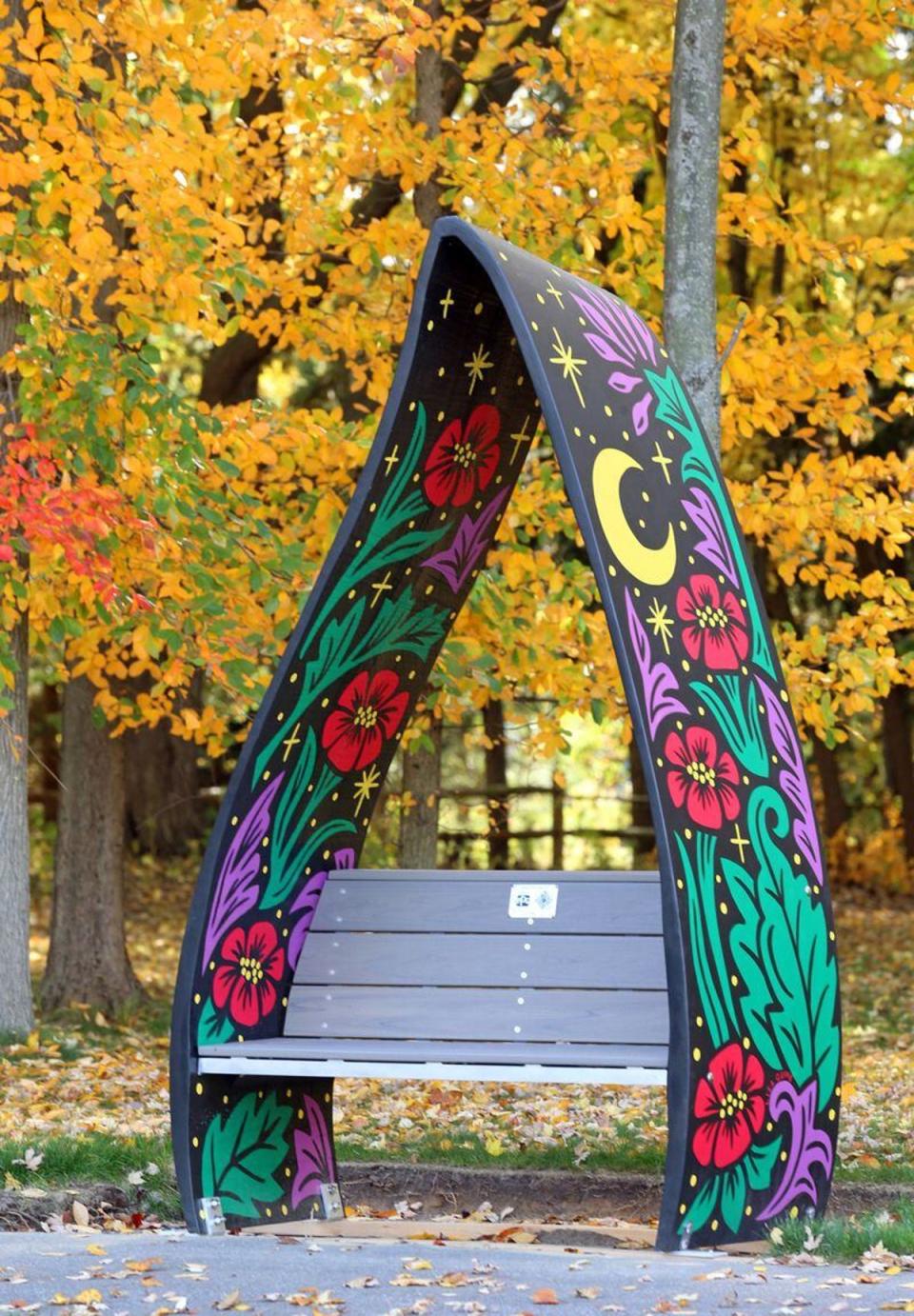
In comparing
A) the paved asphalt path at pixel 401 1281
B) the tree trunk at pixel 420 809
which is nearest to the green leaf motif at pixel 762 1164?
the paved asphalt path at pixel 401 1281

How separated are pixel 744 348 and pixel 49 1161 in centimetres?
515

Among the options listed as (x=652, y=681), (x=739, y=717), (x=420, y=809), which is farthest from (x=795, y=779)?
(x=420, y=809)

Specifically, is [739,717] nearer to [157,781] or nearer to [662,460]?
[662,460]

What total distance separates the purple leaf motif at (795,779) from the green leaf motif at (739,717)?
0.08m

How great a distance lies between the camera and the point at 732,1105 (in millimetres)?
4402

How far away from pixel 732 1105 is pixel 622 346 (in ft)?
7.04

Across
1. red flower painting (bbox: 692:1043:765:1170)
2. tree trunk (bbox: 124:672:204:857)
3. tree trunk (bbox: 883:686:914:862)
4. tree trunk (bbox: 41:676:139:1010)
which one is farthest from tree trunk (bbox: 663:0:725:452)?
tree trunk (bbox: 883:686:914:862)

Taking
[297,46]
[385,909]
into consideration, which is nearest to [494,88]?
[297,46]

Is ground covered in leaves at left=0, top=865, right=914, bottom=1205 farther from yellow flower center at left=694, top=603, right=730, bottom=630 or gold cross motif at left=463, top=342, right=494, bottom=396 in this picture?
gold cross motif at left=463, top=342, right=494, bottom=396

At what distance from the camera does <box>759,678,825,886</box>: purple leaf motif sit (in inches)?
193

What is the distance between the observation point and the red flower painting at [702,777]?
4.48 m

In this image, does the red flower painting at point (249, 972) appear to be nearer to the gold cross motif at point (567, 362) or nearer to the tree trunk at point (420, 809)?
the gold cross motif at point (567, 362)

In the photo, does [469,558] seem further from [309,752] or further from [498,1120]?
[498,1120]

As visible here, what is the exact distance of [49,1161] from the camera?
5578mm
